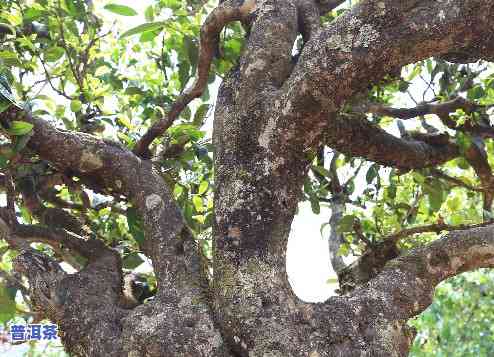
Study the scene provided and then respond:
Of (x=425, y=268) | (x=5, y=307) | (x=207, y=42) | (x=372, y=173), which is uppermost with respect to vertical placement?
(x=207, y=42)

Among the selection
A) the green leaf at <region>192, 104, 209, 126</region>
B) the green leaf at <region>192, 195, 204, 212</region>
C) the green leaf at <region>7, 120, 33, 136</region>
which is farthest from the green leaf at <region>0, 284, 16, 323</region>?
the green leaf at <region>192, 104, 209, 126</region>

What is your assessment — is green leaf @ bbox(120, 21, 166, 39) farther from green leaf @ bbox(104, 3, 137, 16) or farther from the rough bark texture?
the rough bark texture

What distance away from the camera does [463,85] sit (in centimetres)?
254

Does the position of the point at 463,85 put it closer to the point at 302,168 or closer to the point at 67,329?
the point at 302,168

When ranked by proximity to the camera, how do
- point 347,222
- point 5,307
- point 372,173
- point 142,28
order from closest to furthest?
point 5,307
point 142,28
point 347,222
point 372,173

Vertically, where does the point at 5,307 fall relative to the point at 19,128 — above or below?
below

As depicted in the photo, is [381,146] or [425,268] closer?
[425,268]

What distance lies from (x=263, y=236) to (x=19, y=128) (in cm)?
68

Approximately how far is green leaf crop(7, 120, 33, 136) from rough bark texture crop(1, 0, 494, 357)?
0.07 metres

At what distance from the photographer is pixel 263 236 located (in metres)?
1.38

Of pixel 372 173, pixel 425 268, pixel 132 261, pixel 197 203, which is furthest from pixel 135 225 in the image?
pixel 372 173

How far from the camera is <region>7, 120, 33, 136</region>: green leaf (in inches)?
58.4

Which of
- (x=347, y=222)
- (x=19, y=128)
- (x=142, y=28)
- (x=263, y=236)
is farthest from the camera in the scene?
(x=347, y=222)

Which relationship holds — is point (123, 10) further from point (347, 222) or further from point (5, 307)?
point (347, 222)
